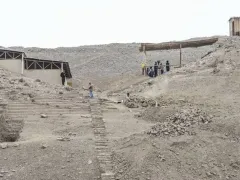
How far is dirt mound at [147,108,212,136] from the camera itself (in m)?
14.9

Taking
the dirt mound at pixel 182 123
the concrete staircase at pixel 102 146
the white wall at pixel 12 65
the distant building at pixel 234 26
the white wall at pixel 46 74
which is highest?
the distant building at pixel 234 26

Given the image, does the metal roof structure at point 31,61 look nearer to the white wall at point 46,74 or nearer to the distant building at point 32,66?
the distant building at point 32,66

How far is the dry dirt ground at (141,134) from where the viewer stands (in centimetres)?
1319

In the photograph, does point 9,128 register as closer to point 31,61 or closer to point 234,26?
point 31,61

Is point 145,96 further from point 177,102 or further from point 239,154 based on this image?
point 239,154


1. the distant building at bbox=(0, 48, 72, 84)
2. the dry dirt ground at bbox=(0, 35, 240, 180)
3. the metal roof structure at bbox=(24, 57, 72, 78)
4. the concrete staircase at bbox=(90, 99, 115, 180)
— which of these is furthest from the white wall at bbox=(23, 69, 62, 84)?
the concrete staircase at bbox=(90, 99, 115, 180)

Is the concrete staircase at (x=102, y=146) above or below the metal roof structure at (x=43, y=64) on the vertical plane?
below

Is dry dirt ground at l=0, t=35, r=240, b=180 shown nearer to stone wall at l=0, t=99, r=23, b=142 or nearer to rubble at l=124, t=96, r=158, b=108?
rubble at l=124, t=96, r=158, b=108

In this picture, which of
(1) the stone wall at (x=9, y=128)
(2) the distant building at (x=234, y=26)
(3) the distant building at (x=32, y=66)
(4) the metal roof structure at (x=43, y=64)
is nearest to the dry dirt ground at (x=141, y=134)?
(1) the stone wall at (x=9, y=128)

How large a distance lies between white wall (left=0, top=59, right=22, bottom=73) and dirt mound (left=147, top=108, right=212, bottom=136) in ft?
45.2

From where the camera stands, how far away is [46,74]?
94.7ft

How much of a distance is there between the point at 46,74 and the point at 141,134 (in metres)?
15.1

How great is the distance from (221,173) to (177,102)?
7839 millimetres

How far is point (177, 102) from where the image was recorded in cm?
2061
